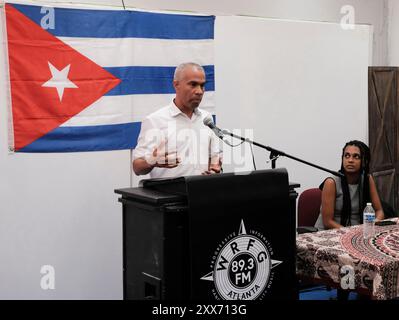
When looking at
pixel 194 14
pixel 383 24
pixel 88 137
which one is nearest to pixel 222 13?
pixel 194 14

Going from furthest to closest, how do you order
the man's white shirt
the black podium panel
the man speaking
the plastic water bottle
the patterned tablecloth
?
the plastic water bottle
the man's white shirt
the man speaking
the patterned tablecloth
the black podium panel

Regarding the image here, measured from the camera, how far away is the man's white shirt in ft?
12.3

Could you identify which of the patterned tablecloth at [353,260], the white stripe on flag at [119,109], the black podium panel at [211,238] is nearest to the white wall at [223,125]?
the white stripe on flag at [119,109]

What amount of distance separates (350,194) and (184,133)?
1403mm

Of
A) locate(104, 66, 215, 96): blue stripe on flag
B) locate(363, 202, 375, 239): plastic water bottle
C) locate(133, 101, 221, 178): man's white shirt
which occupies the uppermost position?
locate(104, 66, 215, 96): blue stripe on flag

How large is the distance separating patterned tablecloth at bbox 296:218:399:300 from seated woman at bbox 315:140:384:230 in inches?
21.3

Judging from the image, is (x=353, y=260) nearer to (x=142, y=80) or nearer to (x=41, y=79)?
(x=142, y=80)

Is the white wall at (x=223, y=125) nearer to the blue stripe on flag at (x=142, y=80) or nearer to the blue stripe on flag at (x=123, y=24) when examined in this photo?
the blue stripe on flag at (x=123, y=24)

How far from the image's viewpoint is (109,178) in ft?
15.4

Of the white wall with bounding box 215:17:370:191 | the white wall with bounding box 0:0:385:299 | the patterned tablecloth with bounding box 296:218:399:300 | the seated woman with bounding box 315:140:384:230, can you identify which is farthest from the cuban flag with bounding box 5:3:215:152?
the patterned tablecloth with bounding box 296:218:399:300

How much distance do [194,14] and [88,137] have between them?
1283 mm

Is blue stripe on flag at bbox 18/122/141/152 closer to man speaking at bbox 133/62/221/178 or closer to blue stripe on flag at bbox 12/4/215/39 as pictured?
blue stripe on flag at bbox 12/4/215/39

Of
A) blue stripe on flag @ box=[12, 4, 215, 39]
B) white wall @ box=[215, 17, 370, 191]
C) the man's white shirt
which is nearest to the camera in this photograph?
the man's white shirt

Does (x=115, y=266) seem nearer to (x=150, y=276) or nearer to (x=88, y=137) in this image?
(x=88, y=137)
